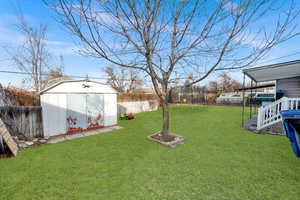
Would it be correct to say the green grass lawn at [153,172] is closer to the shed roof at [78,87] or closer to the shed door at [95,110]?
the shed door at [95,110]

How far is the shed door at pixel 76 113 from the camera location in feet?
15.7

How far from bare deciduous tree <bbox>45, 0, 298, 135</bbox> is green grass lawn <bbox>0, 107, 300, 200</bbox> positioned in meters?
1.73

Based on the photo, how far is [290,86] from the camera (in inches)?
266

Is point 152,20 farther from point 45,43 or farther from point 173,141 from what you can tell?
point 45,43

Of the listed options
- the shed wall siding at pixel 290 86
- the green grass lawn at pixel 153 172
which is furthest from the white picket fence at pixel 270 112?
the shed wall siding at pixel 290 86

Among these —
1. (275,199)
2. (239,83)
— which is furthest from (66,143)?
(239,83)

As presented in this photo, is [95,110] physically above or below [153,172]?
above

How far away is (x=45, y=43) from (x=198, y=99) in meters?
18.9

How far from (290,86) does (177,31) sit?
802 cm

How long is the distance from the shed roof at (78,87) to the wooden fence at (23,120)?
2.40 feet

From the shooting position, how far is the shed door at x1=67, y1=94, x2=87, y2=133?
4797mm

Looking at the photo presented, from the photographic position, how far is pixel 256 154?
119 inches

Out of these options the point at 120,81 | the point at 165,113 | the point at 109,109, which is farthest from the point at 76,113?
the point at 120,81

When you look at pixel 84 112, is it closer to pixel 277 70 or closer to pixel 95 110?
pixel 95 110
